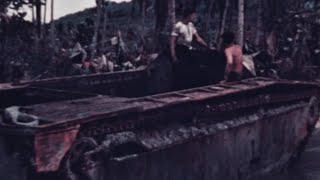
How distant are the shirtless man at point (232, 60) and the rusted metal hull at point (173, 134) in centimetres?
36

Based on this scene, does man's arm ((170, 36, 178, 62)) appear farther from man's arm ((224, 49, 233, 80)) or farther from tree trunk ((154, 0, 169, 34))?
tree trunk ((154, 0, 169, 34))

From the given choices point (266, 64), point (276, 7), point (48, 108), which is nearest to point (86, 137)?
point (48, 108)

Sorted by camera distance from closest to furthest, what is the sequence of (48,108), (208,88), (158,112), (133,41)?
(48,108)
(158,112)
(208,88)
(133,41)

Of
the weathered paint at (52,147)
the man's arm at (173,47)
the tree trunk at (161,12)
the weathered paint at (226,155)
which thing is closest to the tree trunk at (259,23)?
the tree trunk at (161,12)

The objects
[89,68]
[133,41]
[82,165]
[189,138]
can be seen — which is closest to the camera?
[82,165]

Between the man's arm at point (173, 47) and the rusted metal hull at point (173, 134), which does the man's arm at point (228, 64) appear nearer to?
the rusted metal hull at point (173, 134)

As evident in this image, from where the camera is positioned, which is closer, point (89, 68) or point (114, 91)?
point (114, 91)

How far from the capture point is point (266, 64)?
38.4 feet

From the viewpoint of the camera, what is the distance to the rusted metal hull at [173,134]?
205 inches

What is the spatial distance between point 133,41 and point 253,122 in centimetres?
2073

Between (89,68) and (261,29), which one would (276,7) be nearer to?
(261,29)

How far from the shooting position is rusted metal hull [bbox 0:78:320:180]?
520 centimetres

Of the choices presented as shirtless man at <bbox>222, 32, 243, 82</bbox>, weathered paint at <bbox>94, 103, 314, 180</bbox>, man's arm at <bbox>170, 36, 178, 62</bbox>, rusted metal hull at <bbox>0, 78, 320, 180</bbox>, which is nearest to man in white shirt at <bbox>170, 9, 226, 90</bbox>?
man's arm at <bbox>170, 36, 178, 62</bbox>

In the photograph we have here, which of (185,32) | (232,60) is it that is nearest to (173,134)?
(232,60)
